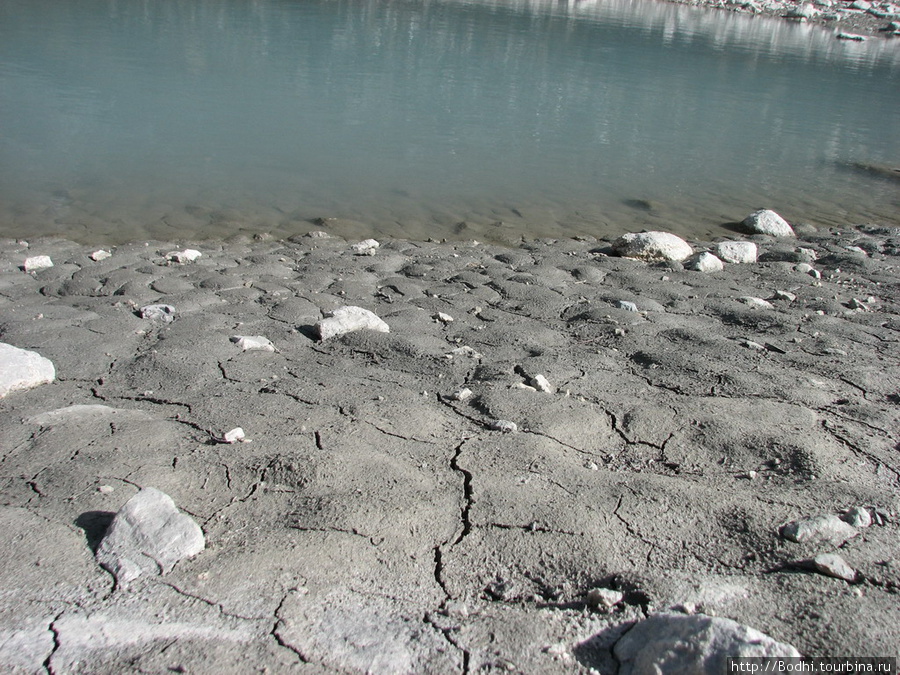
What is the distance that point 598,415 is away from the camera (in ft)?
11.4

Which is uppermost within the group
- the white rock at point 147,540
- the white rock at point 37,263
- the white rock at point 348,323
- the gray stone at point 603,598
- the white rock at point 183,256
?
the gray stone at point 603,598

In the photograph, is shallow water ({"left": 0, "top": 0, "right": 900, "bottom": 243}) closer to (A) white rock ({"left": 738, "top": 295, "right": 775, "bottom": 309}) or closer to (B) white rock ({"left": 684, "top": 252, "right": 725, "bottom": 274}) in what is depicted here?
(B) white rock ({"left": 684, "top": 252, "right": 725, "bottom": 274})

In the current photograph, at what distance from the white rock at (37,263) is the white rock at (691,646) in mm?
5721

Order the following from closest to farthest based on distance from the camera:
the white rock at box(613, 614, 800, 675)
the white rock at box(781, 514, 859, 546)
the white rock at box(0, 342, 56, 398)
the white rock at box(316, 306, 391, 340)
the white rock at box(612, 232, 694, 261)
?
the white rock at box(613, 614, 800, 675) → the white rock at box(781, 514, 859, 546) → the white rock at box(0, 342, 56, 398) → the white rock at box(316, 306, 391, 340) → the white rock at box(612, 232, 694, 261)

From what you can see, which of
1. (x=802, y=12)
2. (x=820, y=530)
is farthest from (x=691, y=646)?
(x=802, y=12)

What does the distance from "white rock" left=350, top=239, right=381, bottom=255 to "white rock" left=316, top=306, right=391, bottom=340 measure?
7.74 feet

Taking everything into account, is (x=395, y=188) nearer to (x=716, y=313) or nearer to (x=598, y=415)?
(x=716, y=313)

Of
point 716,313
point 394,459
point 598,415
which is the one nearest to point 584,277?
point 716,313

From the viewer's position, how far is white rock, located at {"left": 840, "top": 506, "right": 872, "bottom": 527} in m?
2.54

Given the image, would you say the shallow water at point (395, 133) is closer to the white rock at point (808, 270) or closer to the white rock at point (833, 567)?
the white rock at point (808, 270)

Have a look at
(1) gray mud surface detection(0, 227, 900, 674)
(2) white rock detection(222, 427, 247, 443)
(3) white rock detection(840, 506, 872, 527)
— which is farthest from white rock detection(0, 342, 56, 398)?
(3) white rock detection(840, 506, 872, 527)

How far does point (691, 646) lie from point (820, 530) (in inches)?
34.4

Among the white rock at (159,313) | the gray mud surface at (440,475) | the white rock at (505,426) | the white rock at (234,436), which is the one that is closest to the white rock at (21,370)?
the gray mud surface at (440,475)

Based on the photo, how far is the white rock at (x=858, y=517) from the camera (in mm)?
2545
